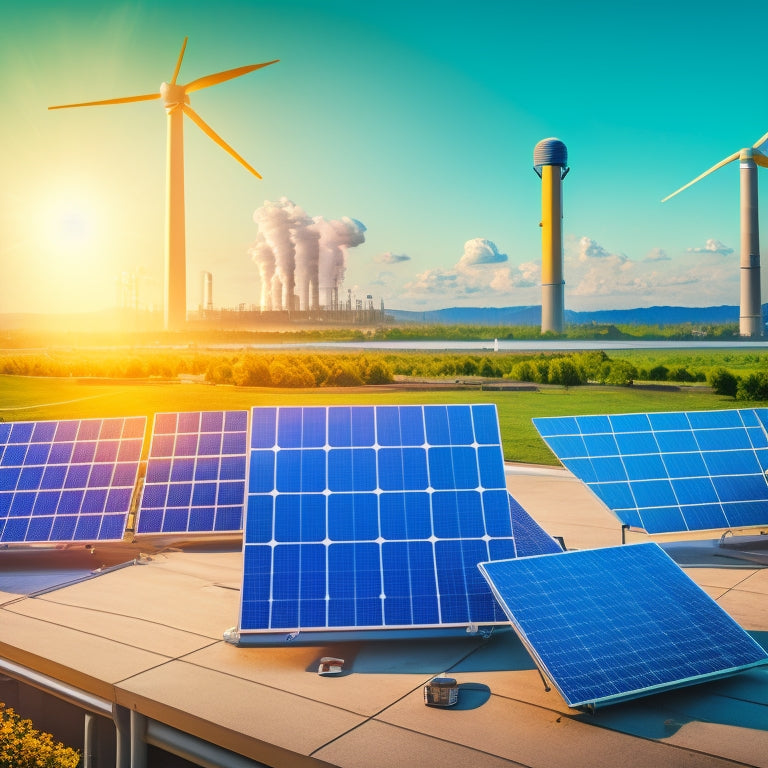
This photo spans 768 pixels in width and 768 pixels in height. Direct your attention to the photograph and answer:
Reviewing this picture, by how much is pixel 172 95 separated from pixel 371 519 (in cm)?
7215

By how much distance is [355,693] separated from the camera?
9664mm

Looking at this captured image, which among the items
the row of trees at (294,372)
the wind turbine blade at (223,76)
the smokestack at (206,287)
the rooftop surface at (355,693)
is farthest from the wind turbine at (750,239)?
the rooftop surface at (355,693)

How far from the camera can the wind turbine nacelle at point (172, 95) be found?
7475 cm

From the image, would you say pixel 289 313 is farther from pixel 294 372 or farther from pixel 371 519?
pixel 371 519

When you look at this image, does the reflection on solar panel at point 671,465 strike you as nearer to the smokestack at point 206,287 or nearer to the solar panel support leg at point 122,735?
the solar panel support leg at point 122,735

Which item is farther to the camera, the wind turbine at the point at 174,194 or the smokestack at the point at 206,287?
the smokestack at the point at 206,287

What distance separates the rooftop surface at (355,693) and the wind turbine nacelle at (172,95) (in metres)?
68.8

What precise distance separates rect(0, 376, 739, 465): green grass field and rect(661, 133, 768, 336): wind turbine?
26.6 m

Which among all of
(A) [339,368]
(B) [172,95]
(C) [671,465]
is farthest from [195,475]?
(B) [172,95]

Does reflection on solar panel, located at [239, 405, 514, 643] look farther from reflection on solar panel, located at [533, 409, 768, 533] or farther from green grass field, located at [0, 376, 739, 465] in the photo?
green grass field, located at [0, 376, 739, 465]

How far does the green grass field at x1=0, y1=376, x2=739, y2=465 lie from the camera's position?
5319cm

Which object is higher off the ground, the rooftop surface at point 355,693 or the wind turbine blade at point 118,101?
the wind turbine blade at point 118,101

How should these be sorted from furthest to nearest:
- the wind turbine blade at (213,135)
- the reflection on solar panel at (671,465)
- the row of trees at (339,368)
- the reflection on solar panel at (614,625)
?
the wind turbine blade at (213,135), the row of trees at (339,368), the reflection on solar panel at (671,465), the reflection on solar panel at (614,625)

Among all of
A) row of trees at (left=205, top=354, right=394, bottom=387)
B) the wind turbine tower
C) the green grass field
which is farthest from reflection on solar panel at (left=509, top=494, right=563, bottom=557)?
the wind turbine tower
